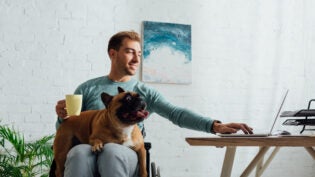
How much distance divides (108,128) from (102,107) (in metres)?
0.39

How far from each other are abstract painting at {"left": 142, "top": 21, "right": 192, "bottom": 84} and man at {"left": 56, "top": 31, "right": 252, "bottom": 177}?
1284 mm

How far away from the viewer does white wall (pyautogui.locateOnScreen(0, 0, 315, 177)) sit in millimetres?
3285

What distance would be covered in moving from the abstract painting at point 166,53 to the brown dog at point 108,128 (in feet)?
5.57

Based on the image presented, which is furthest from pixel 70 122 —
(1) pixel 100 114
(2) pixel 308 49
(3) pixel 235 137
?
(2) pixel 308 49

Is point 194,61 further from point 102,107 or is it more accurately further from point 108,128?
point 108,128

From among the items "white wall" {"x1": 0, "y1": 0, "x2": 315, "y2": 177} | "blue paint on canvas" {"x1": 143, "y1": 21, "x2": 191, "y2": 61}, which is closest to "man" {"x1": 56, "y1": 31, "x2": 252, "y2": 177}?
"white wall" {"x1": 0, "y1": 0, "x2": 315, "y2": 177}

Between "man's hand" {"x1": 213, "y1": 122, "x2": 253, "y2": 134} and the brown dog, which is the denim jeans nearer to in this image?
the brown dog

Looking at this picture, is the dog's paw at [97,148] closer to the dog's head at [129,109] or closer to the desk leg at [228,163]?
the dog's head at [129,109]

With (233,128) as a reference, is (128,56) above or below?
above

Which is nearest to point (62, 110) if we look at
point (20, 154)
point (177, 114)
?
point (177, 114)

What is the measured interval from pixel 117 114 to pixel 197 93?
2.00 meters

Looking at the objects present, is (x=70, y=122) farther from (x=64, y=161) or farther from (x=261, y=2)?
(x=261, y=2)

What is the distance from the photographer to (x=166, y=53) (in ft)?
11.9

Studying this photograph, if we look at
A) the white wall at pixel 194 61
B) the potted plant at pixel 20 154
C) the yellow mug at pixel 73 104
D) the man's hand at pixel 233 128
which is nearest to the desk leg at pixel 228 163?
the man's hand at pixel 233 128
